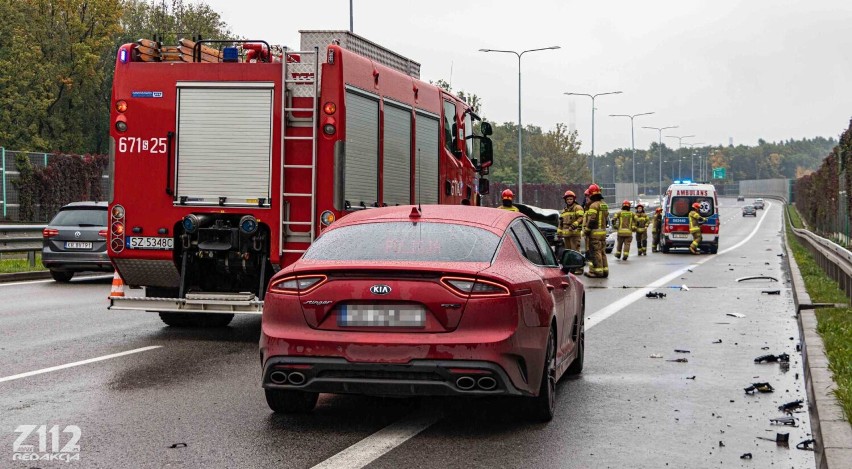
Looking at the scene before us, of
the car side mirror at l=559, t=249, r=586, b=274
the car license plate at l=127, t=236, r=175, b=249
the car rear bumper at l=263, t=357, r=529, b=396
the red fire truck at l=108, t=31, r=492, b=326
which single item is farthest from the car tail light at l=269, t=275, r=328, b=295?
the car license plate at l=127, t=236, r=175, b=249

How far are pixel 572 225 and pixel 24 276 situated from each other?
10199 mm

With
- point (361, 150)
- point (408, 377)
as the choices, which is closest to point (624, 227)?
point (361, 150)

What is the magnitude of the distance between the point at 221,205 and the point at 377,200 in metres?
1.76

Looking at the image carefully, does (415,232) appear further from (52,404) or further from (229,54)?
(229,54)

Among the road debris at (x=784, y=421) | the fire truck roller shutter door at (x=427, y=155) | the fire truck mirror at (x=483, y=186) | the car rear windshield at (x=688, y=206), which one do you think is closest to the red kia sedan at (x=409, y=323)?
the road debris at (x=784, y=421)

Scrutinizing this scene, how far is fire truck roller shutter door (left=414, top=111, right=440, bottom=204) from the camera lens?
553 inches

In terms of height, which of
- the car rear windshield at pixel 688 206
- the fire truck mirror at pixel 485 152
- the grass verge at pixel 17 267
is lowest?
the grass verge at pixel 17 267

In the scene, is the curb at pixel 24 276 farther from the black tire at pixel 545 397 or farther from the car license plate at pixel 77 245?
the black tire at pixel 545 397

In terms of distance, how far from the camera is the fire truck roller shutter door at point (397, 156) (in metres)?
12.7

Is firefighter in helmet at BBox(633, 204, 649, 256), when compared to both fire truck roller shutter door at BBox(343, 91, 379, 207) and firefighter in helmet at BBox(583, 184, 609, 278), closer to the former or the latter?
firefighter in helmet at BBox(583, 184, 609, 278)

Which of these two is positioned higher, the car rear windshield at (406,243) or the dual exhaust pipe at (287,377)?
the car rear windshield at (406,243)

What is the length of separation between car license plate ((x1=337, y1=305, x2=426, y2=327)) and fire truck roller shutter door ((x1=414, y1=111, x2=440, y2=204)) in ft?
23.5

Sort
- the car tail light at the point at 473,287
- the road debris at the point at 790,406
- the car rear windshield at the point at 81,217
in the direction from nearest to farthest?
the car tail light at the point at 473,287, the road debris at the point at 790,406, the car rear windshield at the point at 81,217

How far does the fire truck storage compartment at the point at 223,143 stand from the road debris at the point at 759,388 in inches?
197
